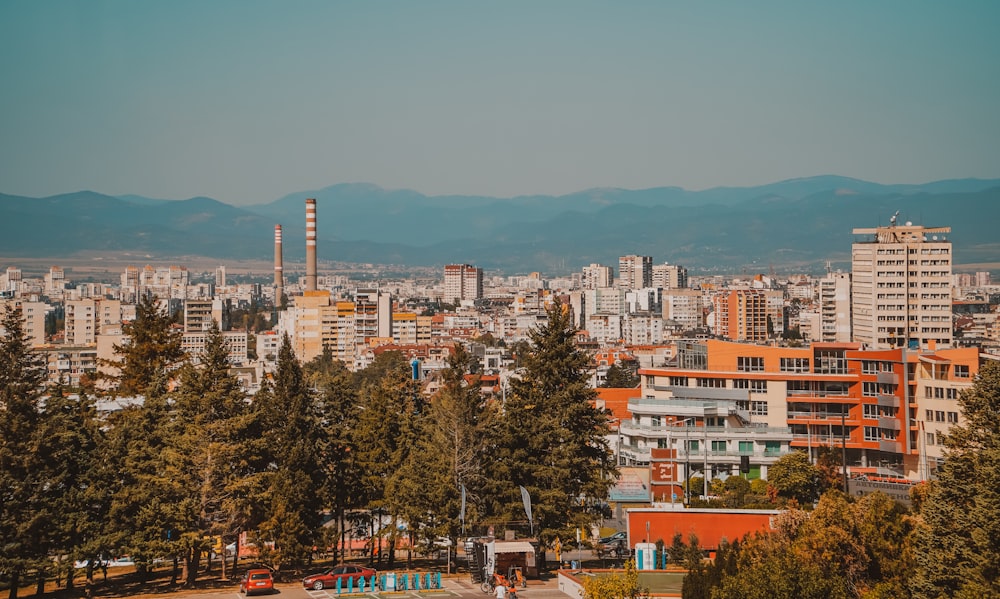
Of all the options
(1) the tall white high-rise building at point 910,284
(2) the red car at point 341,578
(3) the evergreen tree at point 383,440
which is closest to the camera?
(2) the red car at point 341,578

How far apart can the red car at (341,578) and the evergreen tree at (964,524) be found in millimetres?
12011

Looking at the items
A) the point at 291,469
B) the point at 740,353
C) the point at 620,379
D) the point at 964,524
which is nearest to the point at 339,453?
the point at 291,469

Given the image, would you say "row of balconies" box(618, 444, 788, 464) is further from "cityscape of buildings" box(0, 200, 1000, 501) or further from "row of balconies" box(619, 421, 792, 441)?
"row of balconies" box(619, 421, 792, 441)

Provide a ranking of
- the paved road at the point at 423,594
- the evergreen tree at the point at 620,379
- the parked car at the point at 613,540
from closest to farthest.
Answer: the paved road at the point at 423,594
the parked car at the point at 613,540
the evergreen tree at the point at 620,379

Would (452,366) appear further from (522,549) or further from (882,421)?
(882,421)

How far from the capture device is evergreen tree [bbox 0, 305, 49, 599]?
79.0ft

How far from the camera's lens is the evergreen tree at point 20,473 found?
79.0ft

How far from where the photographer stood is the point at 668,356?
296 ft

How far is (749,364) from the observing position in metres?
45.8

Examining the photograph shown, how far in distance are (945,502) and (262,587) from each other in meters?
13.8

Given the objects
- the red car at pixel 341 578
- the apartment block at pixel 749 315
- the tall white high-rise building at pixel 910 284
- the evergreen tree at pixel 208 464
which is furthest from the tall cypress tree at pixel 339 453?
the apartment block at pixel 749 315

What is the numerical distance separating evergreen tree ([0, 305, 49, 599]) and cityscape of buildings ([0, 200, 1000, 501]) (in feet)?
18.2

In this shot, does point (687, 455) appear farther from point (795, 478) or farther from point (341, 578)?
point (341, 578)

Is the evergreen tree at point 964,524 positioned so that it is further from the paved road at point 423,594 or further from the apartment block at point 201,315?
the apartment block at point 201,315
